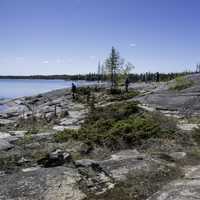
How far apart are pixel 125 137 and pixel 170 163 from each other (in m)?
2.34

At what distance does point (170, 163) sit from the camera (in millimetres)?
6832

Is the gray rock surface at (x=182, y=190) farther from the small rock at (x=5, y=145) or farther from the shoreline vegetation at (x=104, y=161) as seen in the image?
the small rock at (x=5, y=145)

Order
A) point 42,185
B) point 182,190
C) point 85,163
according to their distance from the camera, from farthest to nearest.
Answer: point 85,163 < point 42,185 < point 182,190

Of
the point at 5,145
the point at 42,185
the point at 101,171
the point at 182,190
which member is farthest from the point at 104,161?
the point at 5,145

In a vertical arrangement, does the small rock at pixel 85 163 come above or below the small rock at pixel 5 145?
above

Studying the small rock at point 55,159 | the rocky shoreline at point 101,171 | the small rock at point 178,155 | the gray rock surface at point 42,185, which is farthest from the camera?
the small rock at point 178,155

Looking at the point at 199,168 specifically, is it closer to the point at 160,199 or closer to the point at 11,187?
the point at 160,199

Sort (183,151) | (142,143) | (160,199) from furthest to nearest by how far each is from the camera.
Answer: (142,143)
(183,151)
(160,199)

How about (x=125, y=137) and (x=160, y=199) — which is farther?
(x=125, y=137)

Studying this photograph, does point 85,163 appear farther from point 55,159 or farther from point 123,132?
point 123,132

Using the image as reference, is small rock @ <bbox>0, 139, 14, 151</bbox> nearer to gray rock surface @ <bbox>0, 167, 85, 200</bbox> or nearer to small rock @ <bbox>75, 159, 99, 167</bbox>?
gray rock surface @ <bbox>0, 167, 85, 200</bbox>

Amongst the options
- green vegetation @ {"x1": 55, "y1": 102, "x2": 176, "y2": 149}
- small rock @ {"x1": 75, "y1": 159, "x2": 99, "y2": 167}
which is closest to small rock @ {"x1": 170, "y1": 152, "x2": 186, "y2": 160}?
green vegetation @ {"x1": 55, "y1": 102, "x2": 176, "y2": 149}

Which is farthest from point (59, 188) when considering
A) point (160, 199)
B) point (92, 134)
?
point (92, 134)

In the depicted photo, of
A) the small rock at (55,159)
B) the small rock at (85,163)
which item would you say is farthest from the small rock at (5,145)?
the small rock at (85,163)
